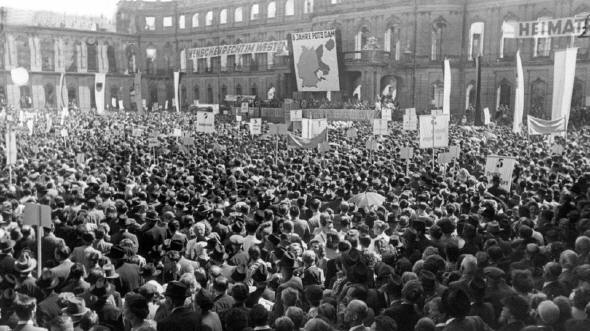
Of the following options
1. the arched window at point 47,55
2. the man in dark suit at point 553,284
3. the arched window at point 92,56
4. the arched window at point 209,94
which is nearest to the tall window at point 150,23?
the arched window at point 92,56

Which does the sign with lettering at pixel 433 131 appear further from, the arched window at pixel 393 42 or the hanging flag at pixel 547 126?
the arched window at pixel 393 42

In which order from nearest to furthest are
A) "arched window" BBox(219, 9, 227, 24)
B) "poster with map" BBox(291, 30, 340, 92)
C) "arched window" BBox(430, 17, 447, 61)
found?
"poster with map" BBox(291, 30, 340, 92), "arched window" BBox(430, 17, 447, 61), "arched window" BBox(219, 9, 227, 24)

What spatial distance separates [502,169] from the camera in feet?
45.0

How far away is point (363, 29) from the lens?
52906 mm

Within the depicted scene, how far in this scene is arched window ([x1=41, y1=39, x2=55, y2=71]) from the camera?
2712 inches

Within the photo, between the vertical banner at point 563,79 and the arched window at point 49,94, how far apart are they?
61.4 meters

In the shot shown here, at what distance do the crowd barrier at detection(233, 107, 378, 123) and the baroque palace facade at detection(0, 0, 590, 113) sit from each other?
361 centimetres

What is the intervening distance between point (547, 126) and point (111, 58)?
212 feet

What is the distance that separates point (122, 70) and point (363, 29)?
3659cm

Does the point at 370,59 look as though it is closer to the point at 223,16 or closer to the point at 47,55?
the point at 223,16

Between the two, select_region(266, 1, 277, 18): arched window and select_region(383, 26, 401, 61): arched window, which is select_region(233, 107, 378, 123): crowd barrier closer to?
select_region(383, 26, 401, 61): arched window

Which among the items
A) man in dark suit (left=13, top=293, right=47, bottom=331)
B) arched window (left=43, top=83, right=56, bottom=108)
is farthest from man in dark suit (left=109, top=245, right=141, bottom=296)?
arched window (left=43, top=83, right=56, bottom=108)

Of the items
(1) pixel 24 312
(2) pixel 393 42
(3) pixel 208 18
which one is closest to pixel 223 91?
(3) pixel 208 18

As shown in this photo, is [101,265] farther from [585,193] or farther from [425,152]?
[425,152]
